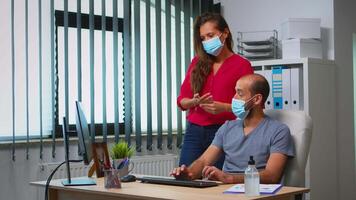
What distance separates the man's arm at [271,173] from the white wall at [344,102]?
2287 millimetres

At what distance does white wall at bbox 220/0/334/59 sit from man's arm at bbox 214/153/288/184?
7.70 feet

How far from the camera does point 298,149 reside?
7.65 ft

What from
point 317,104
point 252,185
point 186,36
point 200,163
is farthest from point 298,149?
point 186,36

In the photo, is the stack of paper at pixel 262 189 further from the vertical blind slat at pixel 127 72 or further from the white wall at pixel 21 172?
the vertical blind slat at pixel 127 72

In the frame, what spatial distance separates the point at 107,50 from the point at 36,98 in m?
0.72

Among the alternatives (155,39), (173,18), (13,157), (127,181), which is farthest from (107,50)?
(127,181)

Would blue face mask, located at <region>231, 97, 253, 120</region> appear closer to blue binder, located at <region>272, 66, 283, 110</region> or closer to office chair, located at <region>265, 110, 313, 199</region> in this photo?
office chair, located at <region>265, 110, 313, 199</region>

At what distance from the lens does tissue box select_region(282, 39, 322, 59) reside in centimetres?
425

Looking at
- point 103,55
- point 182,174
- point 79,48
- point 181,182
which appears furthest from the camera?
point 103,55

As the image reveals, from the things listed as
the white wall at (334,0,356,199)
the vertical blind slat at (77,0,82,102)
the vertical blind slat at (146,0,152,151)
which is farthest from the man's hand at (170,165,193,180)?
the white wall at (334,0,356,199)

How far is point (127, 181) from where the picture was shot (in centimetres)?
234

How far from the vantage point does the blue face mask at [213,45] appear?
285 cm

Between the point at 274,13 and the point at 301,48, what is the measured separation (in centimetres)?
59

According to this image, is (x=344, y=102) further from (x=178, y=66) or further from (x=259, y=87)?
(x=259, y=87)
